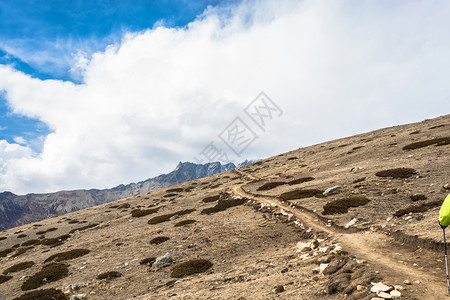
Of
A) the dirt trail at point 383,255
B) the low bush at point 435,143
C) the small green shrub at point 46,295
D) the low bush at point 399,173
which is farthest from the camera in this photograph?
the low bush at point 435,143

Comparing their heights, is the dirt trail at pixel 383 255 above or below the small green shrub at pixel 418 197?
below

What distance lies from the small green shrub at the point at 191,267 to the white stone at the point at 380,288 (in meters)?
8.91

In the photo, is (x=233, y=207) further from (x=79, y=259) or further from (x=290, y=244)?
(x=79, y=259)

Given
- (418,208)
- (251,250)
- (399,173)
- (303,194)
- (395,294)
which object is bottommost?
(251,250)

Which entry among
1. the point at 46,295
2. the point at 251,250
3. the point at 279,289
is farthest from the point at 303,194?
the point at 46,295

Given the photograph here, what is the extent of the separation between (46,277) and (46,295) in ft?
12.3

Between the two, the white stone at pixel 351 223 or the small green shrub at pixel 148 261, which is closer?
the white stone at pixel 351 223

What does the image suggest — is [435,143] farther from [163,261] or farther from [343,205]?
[163,261]

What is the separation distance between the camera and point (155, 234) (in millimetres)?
22688

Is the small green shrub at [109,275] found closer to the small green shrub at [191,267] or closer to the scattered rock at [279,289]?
the small green shrub at [191,267]

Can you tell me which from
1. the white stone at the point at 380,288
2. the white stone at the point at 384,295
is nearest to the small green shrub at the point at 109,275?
the white stone at the point at 380,288

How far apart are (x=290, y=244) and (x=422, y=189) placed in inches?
417

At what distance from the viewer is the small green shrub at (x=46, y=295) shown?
1335 cm

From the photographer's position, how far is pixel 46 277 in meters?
16.6
